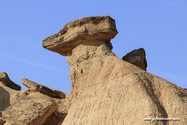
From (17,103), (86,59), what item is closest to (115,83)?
(86,59)

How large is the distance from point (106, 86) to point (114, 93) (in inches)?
18.7

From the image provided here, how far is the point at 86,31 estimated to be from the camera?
10.1 meters

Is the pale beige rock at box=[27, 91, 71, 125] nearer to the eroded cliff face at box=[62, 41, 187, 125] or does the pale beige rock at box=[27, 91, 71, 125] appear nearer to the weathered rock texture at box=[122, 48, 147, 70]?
the eroded cliff face at box=[62, 41, 187, 125]

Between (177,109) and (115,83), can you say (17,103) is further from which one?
(177,109)

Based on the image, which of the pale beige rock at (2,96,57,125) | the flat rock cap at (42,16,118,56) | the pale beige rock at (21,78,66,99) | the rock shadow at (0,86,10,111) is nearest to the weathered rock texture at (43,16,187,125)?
the flat rock cap at (42,16,118,56)

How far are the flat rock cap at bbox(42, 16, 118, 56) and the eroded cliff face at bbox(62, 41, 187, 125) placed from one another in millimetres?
281

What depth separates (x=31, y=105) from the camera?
31.8 ft

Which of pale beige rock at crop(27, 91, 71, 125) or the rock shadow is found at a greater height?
the rock shadow

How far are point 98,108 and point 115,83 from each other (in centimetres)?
86

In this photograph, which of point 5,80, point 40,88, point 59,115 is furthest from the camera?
point 5,80

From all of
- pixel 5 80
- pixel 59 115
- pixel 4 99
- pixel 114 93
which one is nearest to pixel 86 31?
pixel 114 93

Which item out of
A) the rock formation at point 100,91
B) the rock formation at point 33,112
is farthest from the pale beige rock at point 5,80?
the rock formation at point 33,112

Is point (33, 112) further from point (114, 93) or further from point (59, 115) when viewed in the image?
point (114, 93)

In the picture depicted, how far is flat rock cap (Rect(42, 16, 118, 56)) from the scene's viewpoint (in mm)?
10055
